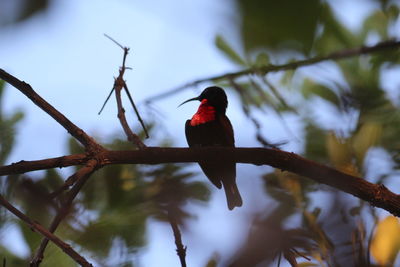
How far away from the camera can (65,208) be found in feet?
5.08

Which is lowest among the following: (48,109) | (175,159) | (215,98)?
(175,159)

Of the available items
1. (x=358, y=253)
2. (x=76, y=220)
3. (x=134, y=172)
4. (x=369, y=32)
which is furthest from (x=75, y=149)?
(x=358, y=253)

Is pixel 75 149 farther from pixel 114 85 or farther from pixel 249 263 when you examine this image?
pixel 249 263

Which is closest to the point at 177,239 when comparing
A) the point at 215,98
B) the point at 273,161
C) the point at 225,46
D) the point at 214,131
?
the point at 273,161

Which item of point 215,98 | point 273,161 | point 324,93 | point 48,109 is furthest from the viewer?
point 215,98

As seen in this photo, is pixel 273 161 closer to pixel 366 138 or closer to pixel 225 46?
pixel 366 138

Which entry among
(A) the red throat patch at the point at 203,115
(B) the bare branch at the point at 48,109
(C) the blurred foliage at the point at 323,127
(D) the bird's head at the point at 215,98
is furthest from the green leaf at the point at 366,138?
(D) the bird's head at the point at 215,98

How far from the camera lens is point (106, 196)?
81.7 inches

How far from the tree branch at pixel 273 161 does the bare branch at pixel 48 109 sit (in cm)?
10

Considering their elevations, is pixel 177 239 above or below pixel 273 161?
below

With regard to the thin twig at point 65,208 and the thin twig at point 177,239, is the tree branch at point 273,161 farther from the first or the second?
the thin twig at point 177,239

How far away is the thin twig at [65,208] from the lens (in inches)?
59.4

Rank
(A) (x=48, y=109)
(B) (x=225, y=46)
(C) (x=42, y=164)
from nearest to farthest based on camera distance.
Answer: (B) (x=225, y=46)
(C) (x=42, y=164)
(A) (x=48, y=109)

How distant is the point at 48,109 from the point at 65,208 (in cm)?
57
